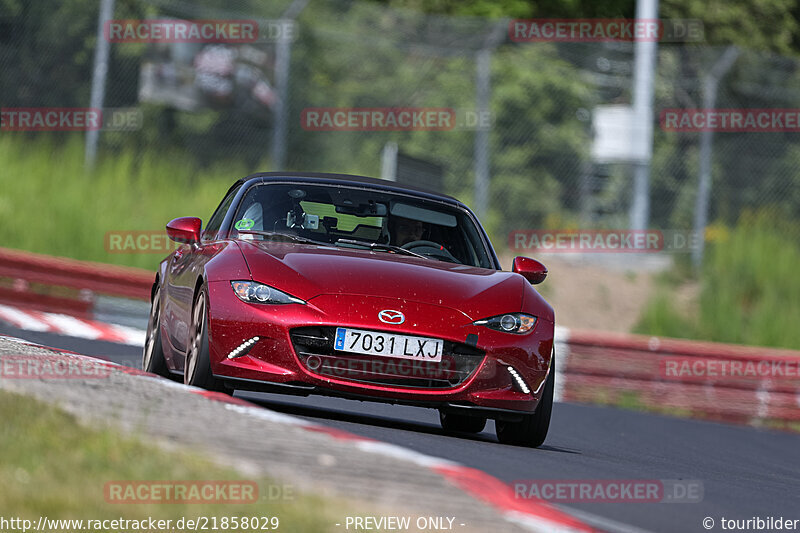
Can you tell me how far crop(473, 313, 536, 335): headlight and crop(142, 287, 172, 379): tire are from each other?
236 centimetres

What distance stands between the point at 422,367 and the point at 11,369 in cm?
219

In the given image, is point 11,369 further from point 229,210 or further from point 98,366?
point 229,210

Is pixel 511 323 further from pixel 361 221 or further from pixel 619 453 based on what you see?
pixel 619 453

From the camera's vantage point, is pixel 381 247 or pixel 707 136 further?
pixel 707 136

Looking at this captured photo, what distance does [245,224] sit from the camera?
8.70m

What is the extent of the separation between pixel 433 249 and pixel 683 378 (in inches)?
308
